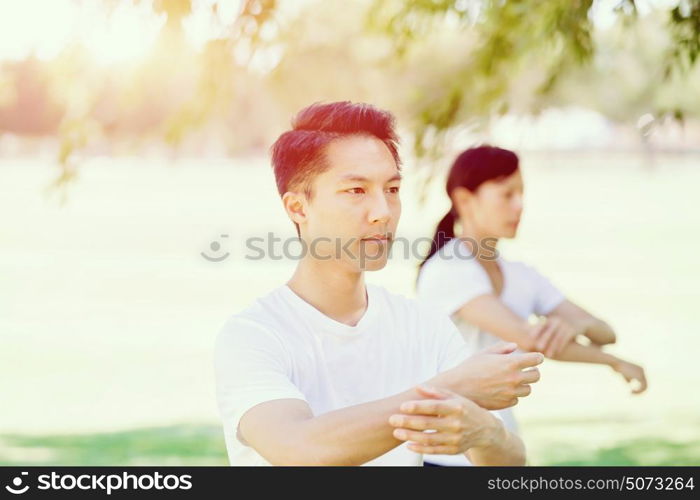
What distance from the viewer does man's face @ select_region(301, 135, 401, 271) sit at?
8.21 ft

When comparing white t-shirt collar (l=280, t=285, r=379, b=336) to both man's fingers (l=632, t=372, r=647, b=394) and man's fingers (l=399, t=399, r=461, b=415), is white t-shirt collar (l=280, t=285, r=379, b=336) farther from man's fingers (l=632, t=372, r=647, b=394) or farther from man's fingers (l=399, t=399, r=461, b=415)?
man's fingers (l=632, t=372, r=647, b=394)

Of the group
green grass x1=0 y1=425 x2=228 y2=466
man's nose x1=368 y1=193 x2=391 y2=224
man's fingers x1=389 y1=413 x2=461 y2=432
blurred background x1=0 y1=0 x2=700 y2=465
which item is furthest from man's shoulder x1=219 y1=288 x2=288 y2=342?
green grass x1=0 y1=425 x2=228 y2=466

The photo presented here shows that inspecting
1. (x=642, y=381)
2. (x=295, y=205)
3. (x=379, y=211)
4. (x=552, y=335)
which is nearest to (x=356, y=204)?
(x=379, y=211)

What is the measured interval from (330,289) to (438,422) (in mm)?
536

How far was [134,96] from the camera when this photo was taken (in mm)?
6641

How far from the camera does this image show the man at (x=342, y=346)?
219 centimetres

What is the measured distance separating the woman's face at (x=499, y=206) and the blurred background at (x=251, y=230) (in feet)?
2.46

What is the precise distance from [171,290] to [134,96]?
13.4 meters

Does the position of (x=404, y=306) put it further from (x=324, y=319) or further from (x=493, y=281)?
(x=493, y=281)

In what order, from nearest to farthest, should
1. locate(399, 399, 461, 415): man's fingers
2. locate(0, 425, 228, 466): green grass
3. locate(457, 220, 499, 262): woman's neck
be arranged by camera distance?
locate(399, 399, 461, 415): man's fingers, locate(457, 220, 499, 262): woman's neck, locate(0, 425, 228, 466): green grass

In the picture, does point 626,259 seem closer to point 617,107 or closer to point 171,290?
point 171,290
